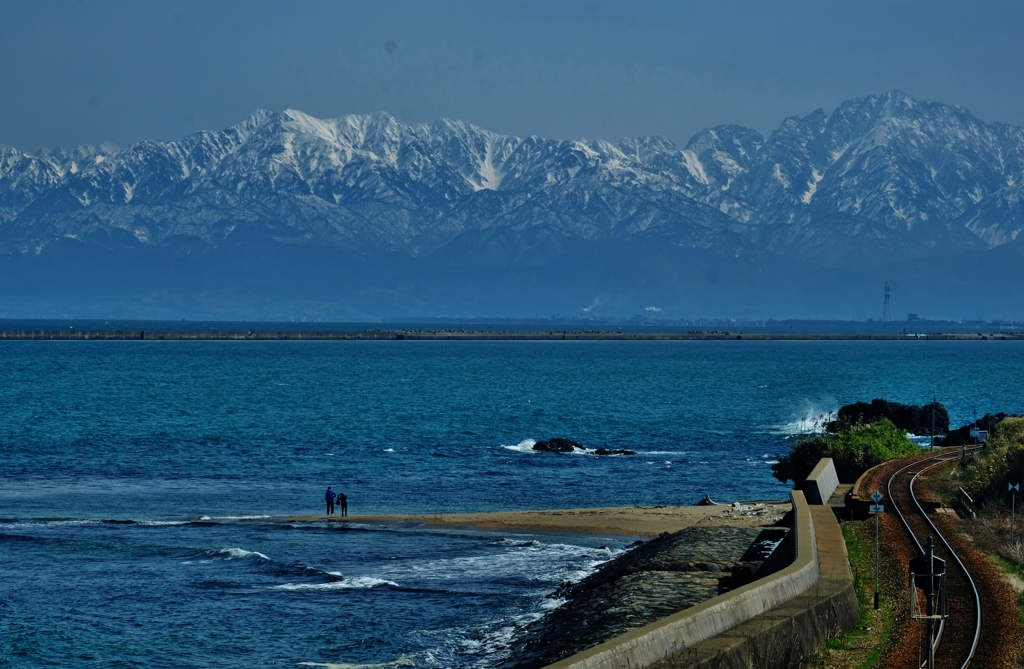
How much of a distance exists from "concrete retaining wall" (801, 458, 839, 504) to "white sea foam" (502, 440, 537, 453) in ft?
104

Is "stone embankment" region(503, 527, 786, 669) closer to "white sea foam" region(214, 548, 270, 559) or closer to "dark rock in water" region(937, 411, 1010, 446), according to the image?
"white sea foam" region(214, 548, 270, 559)

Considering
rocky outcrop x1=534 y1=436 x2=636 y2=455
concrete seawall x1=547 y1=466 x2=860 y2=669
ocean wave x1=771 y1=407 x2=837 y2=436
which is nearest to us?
concrete seawall x1=547 y1=466 x2=860 y2=669

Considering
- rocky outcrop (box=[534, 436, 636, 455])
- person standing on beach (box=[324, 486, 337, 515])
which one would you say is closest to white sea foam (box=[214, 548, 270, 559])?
person standing on beach (box=[324, 486, 337, 515])

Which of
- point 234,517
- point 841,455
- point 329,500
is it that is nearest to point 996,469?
point 841,455

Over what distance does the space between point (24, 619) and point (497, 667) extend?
12143 mm

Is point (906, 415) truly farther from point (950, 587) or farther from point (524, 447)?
point (950, 587)

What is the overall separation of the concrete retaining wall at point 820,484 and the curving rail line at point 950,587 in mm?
1772

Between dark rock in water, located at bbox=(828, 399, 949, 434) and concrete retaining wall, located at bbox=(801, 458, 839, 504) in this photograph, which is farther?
dark rock in water, located at bbox=(828, 399, 949, 434)

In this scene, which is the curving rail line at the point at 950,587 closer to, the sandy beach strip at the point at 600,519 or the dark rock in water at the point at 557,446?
the sandy beach strip at the point at 600,519

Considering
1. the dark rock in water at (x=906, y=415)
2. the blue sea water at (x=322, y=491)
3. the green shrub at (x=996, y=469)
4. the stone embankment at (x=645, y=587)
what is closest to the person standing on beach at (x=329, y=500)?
the blue sea water at (x=322, y=491)

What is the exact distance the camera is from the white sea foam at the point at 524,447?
243 feet

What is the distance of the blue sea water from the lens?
30.5 meters

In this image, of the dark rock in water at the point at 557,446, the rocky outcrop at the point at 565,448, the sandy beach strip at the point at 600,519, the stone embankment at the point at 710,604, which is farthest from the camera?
the dark rock in water at the point at 557,446

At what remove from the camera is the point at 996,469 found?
39.3 metres
